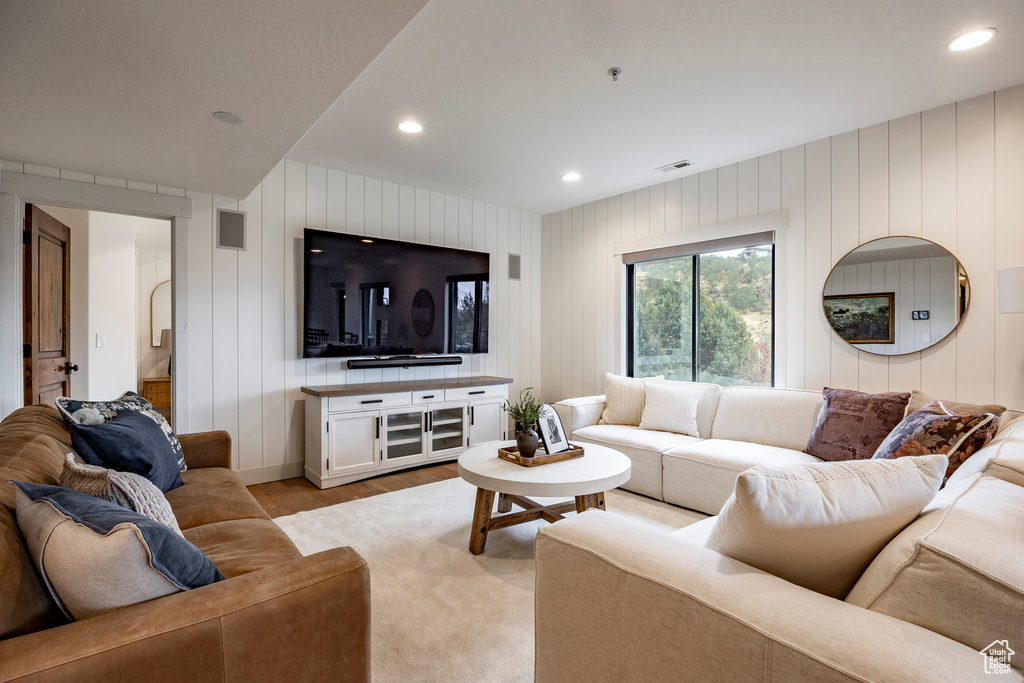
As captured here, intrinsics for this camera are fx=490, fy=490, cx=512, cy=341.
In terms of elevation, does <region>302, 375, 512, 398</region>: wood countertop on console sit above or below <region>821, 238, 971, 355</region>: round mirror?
below

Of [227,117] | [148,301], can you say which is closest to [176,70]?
[227,117]

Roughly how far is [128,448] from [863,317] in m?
4.06

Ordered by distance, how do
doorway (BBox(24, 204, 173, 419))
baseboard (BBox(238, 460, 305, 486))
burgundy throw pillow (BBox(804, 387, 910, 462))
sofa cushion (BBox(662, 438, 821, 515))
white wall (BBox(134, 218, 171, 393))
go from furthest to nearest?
white wall (BBox(134, 218, 171, 393)) → baseboard (BBox(238, 460, 305, 486)) → doorway (BBox(24, 204, 173, 419)) → sofa cushion (BBox(662, 438, 821, 515)) → burgundy throw pillow (BBox(804, 387, 910, 462))

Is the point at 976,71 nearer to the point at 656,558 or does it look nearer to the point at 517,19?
the point at 517,19

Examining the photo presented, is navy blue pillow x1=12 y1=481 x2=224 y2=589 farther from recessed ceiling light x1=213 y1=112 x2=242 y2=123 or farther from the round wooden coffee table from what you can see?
recessed ceiling light x1=213 y1=112 x2=242 y2=123

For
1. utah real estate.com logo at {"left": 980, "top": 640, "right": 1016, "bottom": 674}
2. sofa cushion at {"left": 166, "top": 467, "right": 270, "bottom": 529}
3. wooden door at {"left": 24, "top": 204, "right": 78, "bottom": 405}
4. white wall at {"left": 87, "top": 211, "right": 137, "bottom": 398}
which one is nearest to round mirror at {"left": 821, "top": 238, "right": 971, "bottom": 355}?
utah real estate.com logo at {"left": 980, "top": 640, "right": 1016, "bottom": 674}

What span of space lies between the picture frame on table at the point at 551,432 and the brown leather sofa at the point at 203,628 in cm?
157

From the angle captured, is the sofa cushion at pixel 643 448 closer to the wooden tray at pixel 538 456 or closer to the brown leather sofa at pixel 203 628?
the wooden tray at pixel 538 456

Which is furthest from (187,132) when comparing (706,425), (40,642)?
(706,425)

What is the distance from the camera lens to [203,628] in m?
0.95

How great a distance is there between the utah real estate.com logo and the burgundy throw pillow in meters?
2.18

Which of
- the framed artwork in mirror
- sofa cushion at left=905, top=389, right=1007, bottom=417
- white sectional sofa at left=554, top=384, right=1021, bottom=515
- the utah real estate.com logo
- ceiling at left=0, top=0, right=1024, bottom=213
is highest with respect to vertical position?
ceiling at left=0, top=0, right=1024, bottom=213

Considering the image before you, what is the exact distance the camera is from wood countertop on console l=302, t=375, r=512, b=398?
368 cm

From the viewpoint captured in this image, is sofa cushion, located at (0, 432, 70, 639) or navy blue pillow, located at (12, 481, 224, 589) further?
navy blue pillow, located at (12, 481, 224, 589)
